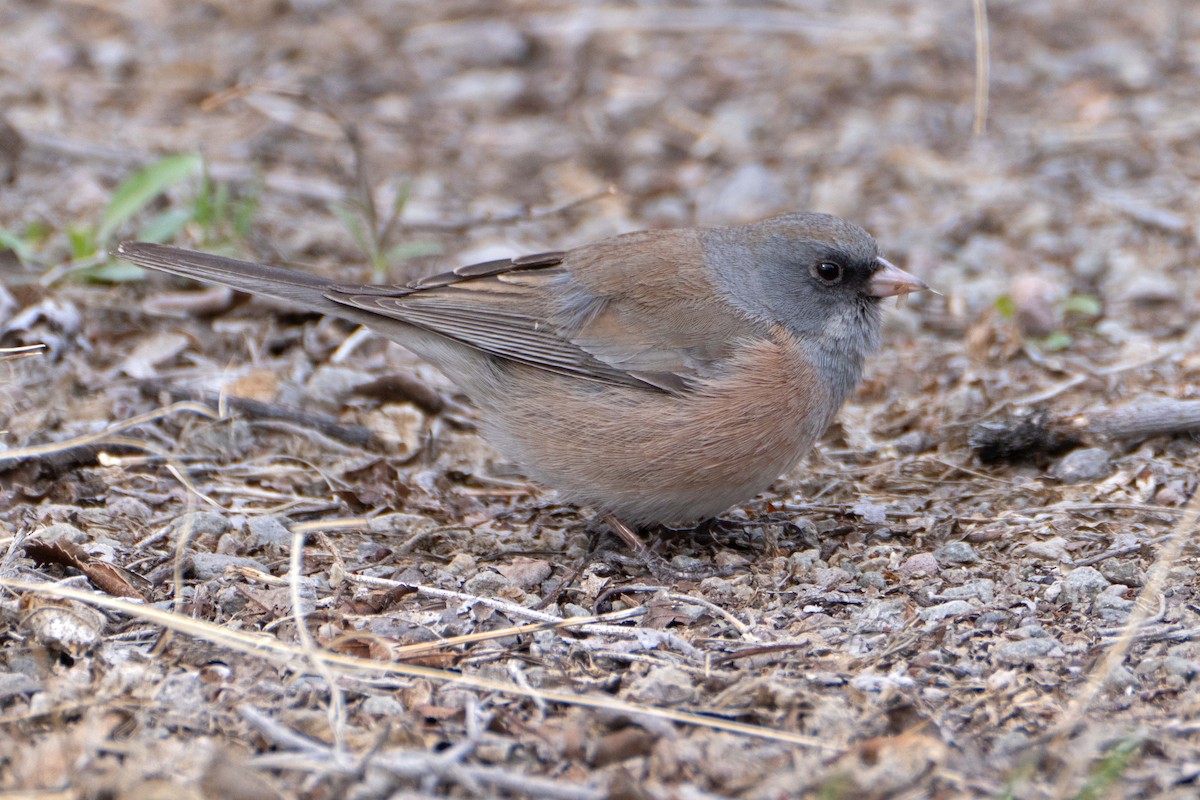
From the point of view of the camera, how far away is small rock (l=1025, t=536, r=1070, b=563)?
3260mm

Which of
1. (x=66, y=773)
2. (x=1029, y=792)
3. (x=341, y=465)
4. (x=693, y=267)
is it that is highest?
(x=693, y=267)

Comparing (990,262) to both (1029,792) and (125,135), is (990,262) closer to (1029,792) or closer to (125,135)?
(1029,792)

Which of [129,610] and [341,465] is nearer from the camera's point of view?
[129,610]

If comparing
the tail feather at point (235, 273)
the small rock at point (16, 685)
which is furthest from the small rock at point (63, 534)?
the tail feather at point (235, 273)

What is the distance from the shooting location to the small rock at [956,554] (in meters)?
3.31

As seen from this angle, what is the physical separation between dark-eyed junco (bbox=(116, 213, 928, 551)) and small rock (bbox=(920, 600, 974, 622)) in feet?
2.07

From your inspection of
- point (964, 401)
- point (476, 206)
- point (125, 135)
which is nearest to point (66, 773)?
point (964, 401)

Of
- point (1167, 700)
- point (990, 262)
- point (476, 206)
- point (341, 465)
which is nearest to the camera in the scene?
point (1167, 700)

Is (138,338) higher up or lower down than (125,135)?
lower down

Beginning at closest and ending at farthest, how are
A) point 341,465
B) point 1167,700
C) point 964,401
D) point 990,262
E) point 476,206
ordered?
point 1167,700, point 341,465, point 964,401, point 990,262, point 476,206

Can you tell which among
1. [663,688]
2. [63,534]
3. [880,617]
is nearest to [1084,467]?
[880,617]

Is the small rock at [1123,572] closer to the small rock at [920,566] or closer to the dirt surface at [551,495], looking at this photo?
the dirt surface at [551,495]

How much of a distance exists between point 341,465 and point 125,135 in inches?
103

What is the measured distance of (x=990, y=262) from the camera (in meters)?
5.28
